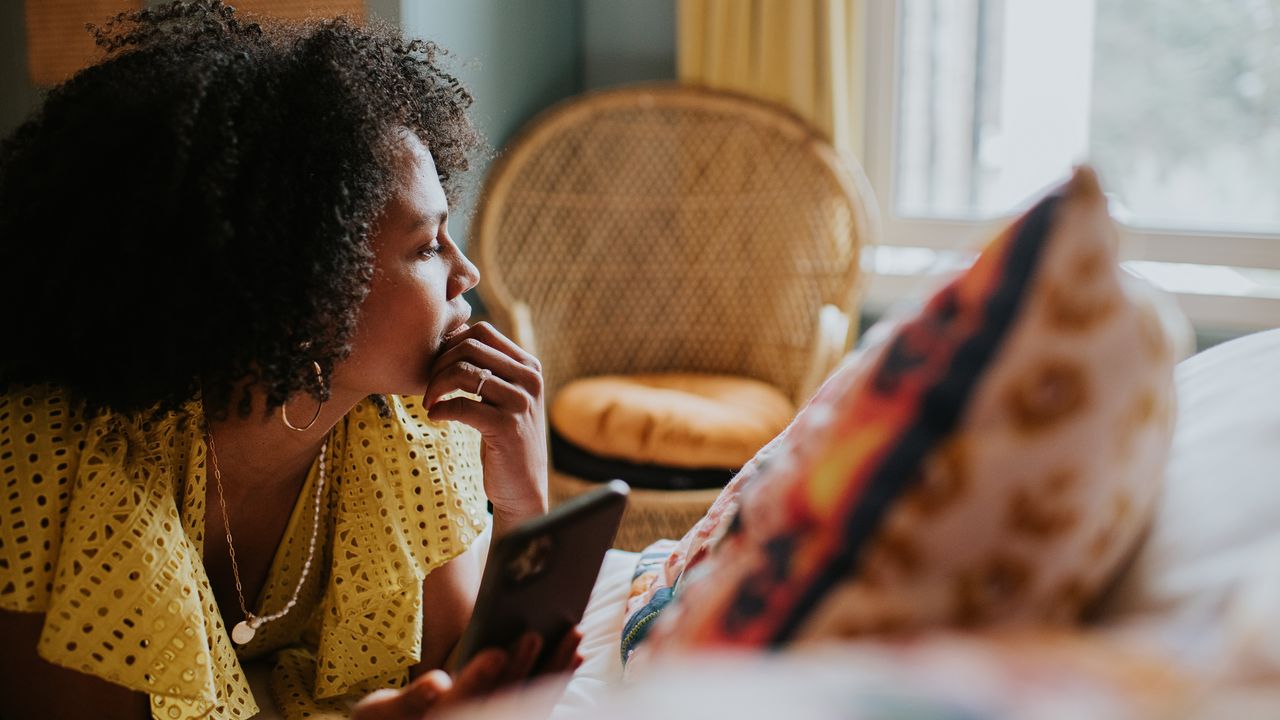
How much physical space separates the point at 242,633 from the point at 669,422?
1150mm

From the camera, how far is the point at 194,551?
0.99 metres

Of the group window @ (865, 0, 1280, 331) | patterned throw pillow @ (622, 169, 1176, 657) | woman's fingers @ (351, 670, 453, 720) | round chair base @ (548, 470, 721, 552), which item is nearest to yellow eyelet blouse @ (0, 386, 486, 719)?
woman's fingers @ (351, 670, 453, 720)

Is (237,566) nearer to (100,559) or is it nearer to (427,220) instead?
(100,559)

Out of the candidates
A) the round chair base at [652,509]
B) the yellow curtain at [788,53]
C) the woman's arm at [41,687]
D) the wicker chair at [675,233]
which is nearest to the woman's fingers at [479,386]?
the woman's arm at [41,687]

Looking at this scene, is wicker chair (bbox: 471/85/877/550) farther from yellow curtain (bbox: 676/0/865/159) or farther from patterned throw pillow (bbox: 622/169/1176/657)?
patterned throw pillow (bbox: 622/169/1176/657)

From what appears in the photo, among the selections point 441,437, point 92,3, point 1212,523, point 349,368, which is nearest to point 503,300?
point 92,3

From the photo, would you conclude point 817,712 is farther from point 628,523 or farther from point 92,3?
point 92,3

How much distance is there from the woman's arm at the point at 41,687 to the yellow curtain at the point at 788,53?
6.54ft

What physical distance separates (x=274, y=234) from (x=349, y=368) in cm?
15

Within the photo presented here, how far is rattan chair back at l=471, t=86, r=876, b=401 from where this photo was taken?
8.23 feet

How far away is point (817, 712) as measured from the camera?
41cm

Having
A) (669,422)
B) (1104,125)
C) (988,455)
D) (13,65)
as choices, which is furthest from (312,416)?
(1104,125)

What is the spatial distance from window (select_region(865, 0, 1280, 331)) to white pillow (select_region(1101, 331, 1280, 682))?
1770 mm

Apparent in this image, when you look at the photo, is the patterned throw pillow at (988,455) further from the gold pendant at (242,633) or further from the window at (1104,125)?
the window at (1104,125)
